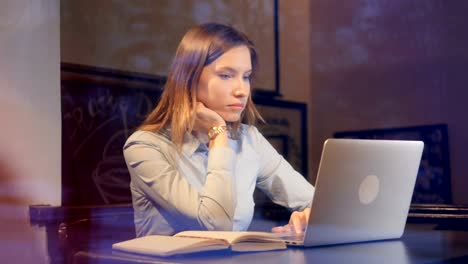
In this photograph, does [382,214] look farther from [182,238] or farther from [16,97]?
[16,97]

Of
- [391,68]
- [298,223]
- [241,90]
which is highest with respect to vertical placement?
[391,68]

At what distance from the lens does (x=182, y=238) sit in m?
0.91

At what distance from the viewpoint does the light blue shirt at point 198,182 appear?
118 cm

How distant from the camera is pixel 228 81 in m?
1.31

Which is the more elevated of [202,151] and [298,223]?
[202,151]

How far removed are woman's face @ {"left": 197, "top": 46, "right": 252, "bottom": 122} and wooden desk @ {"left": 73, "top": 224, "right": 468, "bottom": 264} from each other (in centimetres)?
45

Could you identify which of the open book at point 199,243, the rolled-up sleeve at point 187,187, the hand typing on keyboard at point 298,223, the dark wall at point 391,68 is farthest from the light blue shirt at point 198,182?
the dark wall at point 391,68

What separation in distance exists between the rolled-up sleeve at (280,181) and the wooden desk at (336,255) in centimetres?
41

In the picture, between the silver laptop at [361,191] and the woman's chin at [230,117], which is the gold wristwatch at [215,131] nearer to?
the woman's chin at [230,117]

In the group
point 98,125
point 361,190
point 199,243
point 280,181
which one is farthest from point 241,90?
point 98,125

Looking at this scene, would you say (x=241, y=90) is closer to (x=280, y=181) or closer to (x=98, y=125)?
(x=280, y=181)

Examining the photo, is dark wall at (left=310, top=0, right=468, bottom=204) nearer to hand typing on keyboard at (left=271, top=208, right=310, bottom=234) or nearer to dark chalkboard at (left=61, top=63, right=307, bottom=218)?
dark chalkboard at (left=61, top=63, right=307, bottom=218)

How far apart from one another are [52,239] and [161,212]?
0.58 meters

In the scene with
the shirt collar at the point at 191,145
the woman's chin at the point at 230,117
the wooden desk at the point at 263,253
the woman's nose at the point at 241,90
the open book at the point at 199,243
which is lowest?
the wooden desk at the point at 263,253
